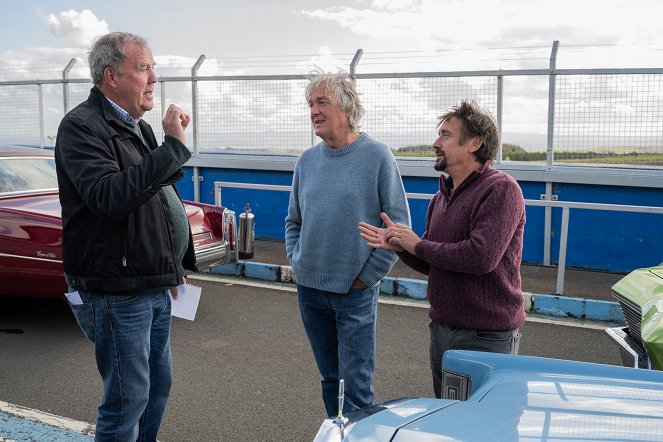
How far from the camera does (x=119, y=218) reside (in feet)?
7.93

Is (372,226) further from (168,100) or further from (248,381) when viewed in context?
(168,100)

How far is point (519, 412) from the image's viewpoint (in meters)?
1.78

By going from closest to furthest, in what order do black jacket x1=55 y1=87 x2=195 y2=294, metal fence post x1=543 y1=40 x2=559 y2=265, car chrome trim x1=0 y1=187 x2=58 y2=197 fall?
black jacket x1=55 y1=87 x2=195 y2=294 → car chrome trim x1=0 y1=187 x2=58 y2=197 → metal fence post x1=543 y1=40 x2=559 y2=265

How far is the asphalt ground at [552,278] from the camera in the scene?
694 centimetres

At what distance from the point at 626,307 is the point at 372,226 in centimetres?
160

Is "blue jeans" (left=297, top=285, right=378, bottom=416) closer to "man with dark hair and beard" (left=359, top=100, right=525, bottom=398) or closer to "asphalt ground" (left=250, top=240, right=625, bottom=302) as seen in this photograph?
"man with dark hair and beard" (left=359, top=100, right=525, bottom=398)

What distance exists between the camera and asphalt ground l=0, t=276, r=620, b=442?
Answer: 156 inches

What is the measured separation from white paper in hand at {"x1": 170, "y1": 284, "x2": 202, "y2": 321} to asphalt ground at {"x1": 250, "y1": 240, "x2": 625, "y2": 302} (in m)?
4.61

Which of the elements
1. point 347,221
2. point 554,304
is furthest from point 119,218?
point 554,304

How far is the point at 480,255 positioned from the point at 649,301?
3.94 ft

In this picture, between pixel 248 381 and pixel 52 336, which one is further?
pixel 52 336

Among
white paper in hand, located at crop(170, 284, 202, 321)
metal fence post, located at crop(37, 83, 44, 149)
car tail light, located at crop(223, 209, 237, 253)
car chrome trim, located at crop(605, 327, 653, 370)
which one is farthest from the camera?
metal fence post, located at crop(37, 83, 44, 149)

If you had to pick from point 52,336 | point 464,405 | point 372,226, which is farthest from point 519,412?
point 52,336

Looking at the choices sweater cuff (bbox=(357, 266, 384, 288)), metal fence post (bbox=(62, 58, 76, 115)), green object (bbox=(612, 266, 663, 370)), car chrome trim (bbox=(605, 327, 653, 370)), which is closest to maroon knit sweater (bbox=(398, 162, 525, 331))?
sweater cuff (bbox=(357, 266, 384, 288))
